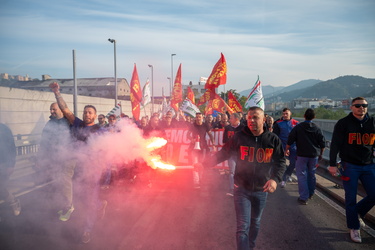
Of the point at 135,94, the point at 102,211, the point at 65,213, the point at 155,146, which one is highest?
the point at 135,94

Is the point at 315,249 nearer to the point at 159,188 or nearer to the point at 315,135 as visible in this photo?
the point at 315,135

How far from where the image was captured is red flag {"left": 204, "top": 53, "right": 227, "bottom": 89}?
39.1 ft

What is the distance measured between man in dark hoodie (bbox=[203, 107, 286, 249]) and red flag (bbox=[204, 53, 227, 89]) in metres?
8.73

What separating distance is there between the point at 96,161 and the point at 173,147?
3.72 m

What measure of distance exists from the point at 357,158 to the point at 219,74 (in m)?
8.64

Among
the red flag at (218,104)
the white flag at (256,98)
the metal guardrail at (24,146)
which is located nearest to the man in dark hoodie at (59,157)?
the metal guardrail at (24,146)

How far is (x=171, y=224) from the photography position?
4.47 m

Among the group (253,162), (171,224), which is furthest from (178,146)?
(253,162)

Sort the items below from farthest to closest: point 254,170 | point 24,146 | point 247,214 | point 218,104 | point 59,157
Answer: point 218,104, point 24,146, point 59,157, point 254,170, point 247,214

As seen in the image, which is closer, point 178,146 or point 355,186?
point 355,186

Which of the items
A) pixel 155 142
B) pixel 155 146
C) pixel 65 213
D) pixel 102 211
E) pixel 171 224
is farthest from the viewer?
pixel 155 142

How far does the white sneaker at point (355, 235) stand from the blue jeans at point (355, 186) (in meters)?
0.06

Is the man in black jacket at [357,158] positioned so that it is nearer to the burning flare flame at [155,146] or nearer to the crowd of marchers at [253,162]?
the crowd of marchers at [253,162]

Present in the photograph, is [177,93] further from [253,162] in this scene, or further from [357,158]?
[253,162]
